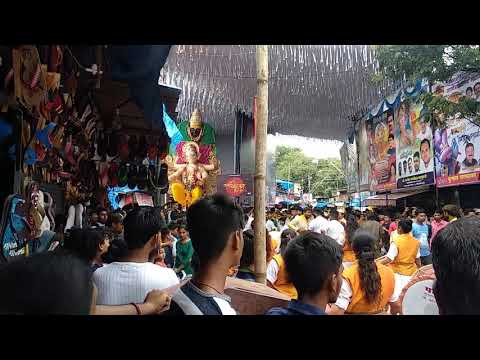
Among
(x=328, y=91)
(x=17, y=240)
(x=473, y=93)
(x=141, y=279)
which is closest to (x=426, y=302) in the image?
(x=141, y=279)

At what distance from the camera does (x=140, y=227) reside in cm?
256

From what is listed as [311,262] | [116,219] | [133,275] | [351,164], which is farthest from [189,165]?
[311,262]

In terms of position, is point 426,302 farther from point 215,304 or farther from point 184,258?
point 184,258

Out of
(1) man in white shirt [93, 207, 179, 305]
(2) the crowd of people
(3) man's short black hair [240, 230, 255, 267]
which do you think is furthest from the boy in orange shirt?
(1) man in white shirt [93, 207, 179, 305]

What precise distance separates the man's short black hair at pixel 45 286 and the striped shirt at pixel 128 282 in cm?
102

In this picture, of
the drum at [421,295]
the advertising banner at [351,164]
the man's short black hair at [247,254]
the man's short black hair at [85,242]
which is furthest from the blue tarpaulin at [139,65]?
the advertising banner at [351,164]

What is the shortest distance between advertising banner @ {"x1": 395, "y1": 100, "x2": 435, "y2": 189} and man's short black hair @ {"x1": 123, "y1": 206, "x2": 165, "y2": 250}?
10.4 metres

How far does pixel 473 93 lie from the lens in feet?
30.8

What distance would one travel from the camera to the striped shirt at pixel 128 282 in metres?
2.23

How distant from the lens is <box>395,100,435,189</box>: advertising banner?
38.9 feet

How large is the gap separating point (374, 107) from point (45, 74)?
46.1 ft

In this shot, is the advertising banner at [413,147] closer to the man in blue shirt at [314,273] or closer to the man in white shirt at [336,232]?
the man in white shirt at [336,232]

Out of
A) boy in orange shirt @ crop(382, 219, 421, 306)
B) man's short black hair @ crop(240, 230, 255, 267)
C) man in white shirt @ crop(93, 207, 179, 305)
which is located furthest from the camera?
boy in orange shirt @ crop(382, 219, 421, 306)

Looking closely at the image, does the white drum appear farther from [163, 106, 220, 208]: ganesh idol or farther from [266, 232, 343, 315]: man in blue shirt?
[163, 106, 220, 208]: ganesh idol
